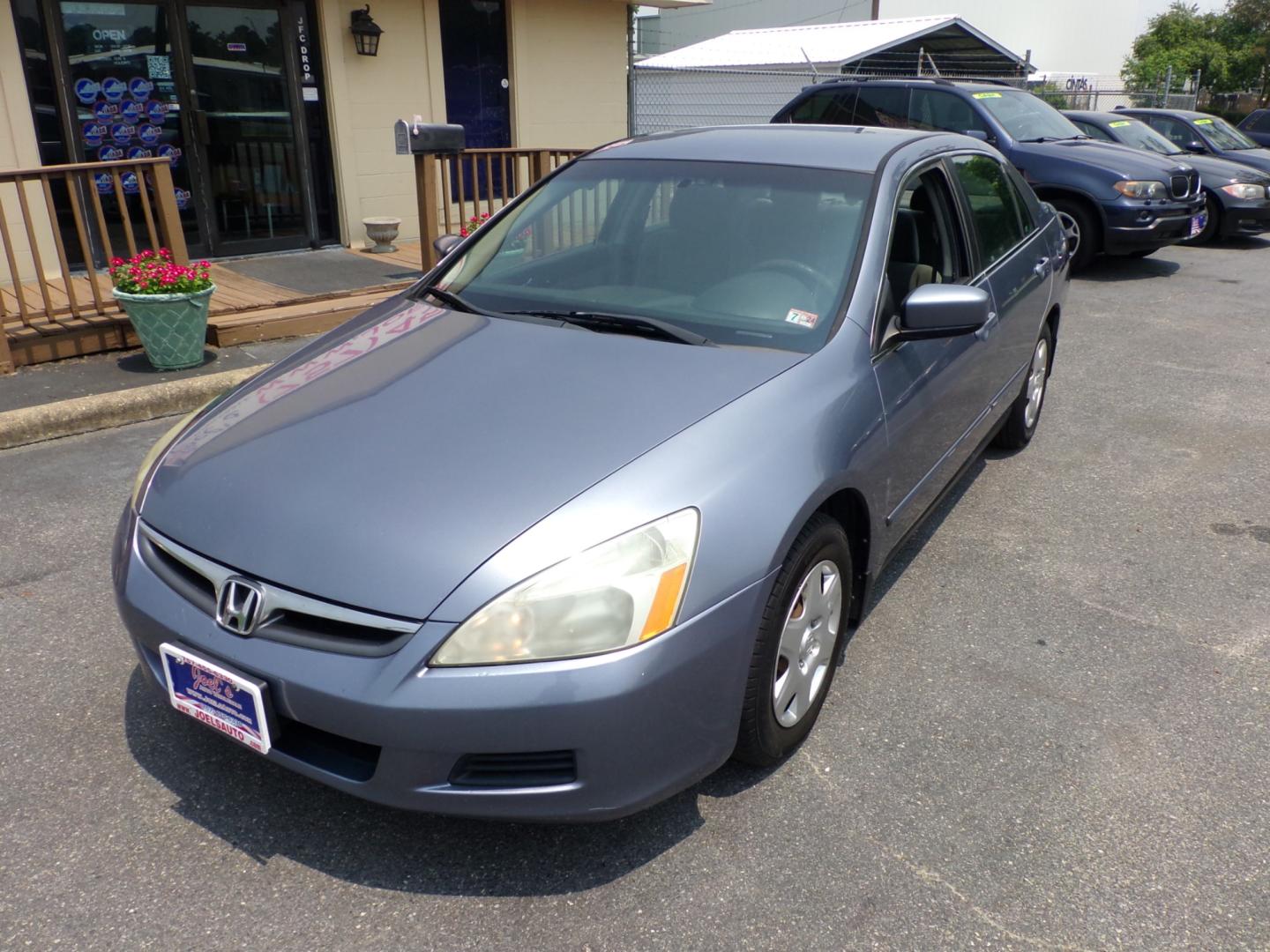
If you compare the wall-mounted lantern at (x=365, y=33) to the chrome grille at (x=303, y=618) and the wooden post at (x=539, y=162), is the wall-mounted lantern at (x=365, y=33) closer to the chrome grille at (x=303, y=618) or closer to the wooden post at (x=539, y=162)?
the wooden post at (x=539, y=162)

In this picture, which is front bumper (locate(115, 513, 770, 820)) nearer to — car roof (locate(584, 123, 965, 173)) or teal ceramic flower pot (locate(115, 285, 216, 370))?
car roof (locate(584, 123, 965, 173))

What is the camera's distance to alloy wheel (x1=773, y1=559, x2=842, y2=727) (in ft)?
8.55

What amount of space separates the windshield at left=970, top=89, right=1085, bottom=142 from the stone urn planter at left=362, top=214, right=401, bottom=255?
5.95 metres

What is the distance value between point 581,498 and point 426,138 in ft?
17.7

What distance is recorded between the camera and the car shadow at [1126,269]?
10406 millimetres

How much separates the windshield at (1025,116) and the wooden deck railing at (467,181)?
4270 mm

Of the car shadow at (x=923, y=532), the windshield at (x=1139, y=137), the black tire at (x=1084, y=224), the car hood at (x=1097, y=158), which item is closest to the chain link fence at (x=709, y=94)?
the windshield at (x=1139, y=137)

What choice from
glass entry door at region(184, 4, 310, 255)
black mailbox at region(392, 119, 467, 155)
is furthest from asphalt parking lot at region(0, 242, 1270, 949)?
glass entry door at region(184, 4, 310, 255)

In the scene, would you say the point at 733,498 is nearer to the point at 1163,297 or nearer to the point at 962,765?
the point at 962,765

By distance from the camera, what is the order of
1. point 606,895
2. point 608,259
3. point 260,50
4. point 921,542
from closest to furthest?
point 606,895, point 608,259, point 921,542, point 260,50

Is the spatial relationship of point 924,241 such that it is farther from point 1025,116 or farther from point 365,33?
point 1025,116

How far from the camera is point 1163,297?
9.36 metres

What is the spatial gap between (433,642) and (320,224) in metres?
8.45

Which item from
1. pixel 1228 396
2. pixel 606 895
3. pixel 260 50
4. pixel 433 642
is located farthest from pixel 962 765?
pixel 260 50
